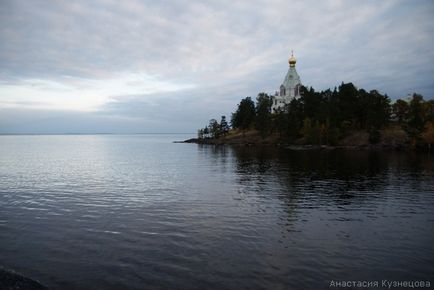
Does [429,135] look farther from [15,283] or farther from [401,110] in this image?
[15,283]

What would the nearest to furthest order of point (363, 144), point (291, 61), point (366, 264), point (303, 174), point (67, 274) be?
point (67, 274), point (366, 264), point (303, 174), point (363, 144), point (291, 61)

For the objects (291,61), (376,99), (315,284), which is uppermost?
(291,61)

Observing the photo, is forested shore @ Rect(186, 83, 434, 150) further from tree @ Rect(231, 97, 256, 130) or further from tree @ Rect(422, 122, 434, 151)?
tree @ Rect(231, 97, 256, 130)

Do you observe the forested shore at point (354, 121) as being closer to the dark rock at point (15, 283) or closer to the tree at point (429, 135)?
the tree at point (429, 135)

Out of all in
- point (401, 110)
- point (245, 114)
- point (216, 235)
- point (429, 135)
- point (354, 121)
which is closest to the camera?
point (216, 235)

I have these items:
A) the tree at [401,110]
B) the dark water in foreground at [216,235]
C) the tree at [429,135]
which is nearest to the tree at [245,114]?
the tree at [401,110]

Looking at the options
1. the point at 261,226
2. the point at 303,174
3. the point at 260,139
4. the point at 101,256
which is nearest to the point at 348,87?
the point at 260,139

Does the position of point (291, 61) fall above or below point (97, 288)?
above

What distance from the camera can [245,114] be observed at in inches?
7500

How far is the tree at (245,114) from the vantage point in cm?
18888

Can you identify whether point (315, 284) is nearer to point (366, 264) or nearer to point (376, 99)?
point (366, 264)

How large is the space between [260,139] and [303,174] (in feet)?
395

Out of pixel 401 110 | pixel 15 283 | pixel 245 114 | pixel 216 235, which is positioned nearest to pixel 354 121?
pixel 401 110

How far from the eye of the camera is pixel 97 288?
1598 cm
